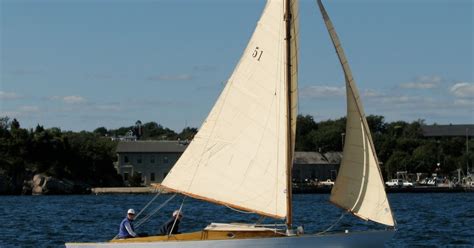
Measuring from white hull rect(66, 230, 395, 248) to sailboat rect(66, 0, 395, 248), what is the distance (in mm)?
29

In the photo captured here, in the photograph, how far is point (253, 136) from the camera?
33.5 metres

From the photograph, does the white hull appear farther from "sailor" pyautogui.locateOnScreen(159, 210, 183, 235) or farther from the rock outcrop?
the rock outcrop

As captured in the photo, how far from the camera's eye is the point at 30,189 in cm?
15600

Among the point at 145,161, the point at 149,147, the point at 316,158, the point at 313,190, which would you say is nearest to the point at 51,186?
the point at 145,161

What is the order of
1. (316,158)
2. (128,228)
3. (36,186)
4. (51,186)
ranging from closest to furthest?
(128,228), (51,186), (36,186), (316,158)

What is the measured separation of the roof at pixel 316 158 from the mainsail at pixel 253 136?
157 m

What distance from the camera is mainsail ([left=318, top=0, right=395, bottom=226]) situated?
32.8 metres

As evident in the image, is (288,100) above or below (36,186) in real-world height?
below

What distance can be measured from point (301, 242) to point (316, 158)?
535 ft

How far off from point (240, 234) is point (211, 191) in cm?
187

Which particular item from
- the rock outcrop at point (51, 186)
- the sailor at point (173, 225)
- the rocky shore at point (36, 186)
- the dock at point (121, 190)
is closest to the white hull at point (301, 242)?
the sailor at point (173, 225)

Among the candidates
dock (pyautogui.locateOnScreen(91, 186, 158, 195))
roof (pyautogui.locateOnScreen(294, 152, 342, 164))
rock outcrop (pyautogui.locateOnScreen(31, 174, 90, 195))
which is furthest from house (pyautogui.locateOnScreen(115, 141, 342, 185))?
roof (pyautogui.locateOnScreen(294, 152, 342, 164))

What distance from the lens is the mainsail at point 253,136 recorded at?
108ft

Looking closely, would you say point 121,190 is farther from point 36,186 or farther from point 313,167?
point 313,167
